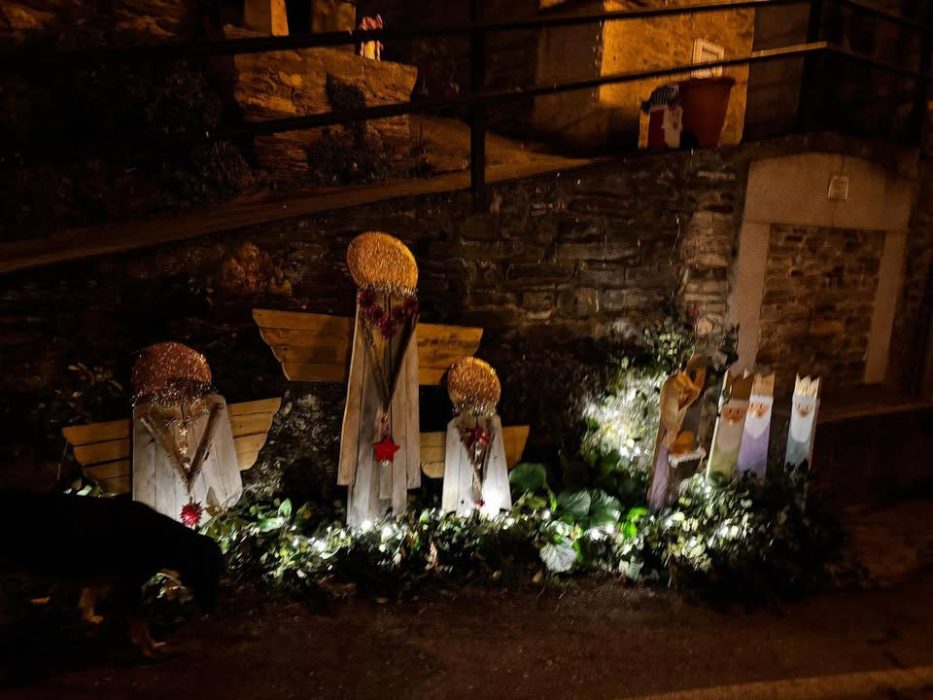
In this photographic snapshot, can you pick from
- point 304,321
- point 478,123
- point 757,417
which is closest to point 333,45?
point 478,123

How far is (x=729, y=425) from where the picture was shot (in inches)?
173

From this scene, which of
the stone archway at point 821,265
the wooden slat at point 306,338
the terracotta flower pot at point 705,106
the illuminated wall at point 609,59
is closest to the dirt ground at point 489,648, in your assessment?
the wooden slat at point 306,338

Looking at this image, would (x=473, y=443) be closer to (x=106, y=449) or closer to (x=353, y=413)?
(x=353, y=413)

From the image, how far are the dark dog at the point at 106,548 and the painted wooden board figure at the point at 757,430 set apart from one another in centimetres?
342

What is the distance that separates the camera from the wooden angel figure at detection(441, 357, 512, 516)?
385cm

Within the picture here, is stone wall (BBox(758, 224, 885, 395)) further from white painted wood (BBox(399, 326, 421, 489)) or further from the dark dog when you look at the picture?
the dark dog

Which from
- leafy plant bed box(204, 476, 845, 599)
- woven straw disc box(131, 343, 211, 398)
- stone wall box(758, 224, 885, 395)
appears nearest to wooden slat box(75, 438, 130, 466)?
woven straw disc box(131, 343, 211, 398)

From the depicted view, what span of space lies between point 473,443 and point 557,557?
2.72 ft

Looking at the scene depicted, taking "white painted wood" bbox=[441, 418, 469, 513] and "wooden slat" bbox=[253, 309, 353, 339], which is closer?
"wooden slat" bbox=[253, 309, 353, 339]

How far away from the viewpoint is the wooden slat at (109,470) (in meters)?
3.14

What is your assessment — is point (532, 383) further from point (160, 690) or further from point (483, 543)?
point (160, 690)

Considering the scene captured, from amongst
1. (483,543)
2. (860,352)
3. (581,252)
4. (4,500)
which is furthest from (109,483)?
(860,352)

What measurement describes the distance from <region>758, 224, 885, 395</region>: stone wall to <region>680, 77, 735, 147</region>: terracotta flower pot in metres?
1.01

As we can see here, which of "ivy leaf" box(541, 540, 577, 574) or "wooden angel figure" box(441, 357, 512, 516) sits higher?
"wooden angel figure" box(441, 357, 512, 516)
